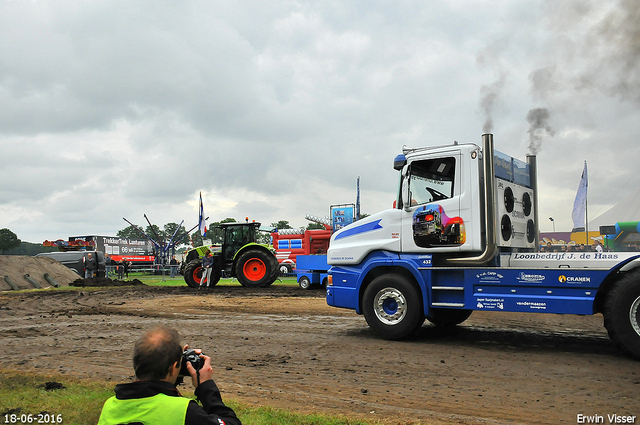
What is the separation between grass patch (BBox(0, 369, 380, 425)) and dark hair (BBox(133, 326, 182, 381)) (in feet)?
7.60

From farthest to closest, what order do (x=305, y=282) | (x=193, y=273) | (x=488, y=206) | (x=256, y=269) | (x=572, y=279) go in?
(x=193, y=273)
(x=256, y=269)
(x=305, y=282)
(x=488, y=206)
(x=572, y=279)

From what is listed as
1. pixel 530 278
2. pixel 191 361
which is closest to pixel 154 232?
pixel 530 278

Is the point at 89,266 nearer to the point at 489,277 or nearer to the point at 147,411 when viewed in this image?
the point at 489,277

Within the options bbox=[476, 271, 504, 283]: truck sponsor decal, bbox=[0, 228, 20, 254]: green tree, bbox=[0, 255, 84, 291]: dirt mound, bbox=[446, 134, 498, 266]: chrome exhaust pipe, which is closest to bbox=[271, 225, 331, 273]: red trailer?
bbox=[0, 255, 84, 291]: dirt mound

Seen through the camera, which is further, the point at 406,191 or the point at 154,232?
the point at 154,232

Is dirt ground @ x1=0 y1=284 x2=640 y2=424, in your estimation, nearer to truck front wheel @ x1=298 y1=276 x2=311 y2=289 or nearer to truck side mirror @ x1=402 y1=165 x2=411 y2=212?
truck side mirror @ x1=402 y1=165 x2=411 y2=212

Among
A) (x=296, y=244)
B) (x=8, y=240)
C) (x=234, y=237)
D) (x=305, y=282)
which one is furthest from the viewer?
(x=8, y=240)

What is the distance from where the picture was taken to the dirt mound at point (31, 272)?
24.0m

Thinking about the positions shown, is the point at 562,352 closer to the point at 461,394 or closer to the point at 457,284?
the point at 457,284

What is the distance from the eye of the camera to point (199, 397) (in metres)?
2.33

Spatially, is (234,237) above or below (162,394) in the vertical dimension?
above

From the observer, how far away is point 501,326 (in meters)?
10.7

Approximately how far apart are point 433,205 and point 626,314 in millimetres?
3237

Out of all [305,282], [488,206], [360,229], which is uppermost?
[488,206]
